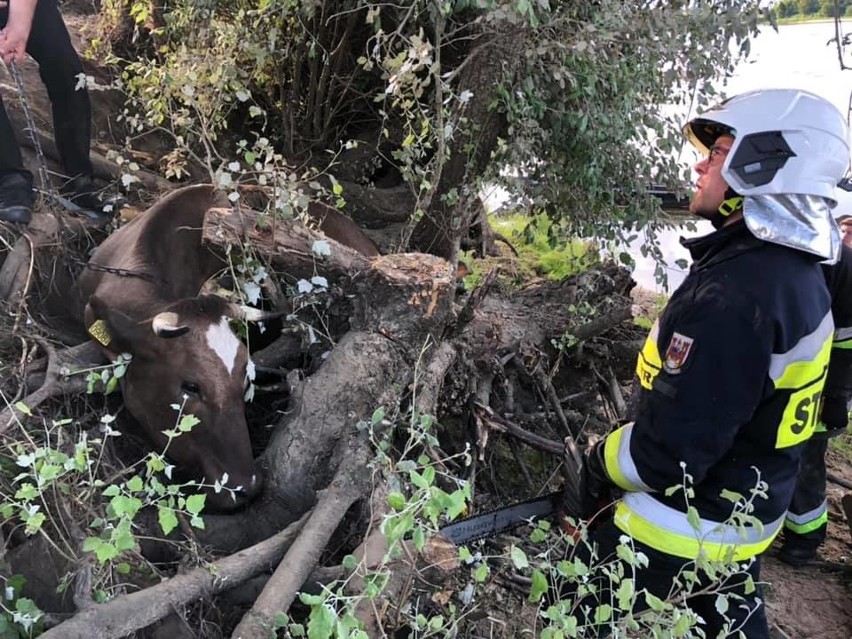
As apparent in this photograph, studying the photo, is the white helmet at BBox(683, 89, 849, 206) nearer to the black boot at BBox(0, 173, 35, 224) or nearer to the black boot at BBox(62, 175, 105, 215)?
the black boot at BBox(0, 173, 35, 224)

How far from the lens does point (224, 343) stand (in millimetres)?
3354

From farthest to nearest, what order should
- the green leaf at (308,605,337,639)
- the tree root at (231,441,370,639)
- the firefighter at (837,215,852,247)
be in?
the firefighter at (837,215,852,247), the tree root at (231,441,370,639), the green leaf at (308,605,337,639)

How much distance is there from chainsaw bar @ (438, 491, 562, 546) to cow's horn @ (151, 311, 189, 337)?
1540 mm

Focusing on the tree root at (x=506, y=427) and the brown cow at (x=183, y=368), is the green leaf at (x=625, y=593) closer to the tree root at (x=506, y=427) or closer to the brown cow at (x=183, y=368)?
the brown cow at (x=183, y=368)

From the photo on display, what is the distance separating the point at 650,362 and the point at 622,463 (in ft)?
1.36

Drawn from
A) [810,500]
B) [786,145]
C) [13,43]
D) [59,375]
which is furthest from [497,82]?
[810,500]

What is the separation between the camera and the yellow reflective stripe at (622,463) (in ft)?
8.54

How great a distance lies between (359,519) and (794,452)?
1.75 metres

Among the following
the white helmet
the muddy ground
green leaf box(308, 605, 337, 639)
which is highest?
the white helmet

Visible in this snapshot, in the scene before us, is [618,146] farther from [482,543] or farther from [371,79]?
[482,543]

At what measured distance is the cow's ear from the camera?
10.9ft

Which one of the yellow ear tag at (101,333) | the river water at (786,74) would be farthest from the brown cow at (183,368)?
the river water at (786,74)

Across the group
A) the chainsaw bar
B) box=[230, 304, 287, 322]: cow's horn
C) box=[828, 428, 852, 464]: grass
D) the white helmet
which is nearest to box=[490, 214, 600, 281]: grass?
the chainsaw bar

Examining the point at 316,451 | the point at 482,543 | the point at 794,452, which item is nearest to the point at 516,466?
the point at 482,543
